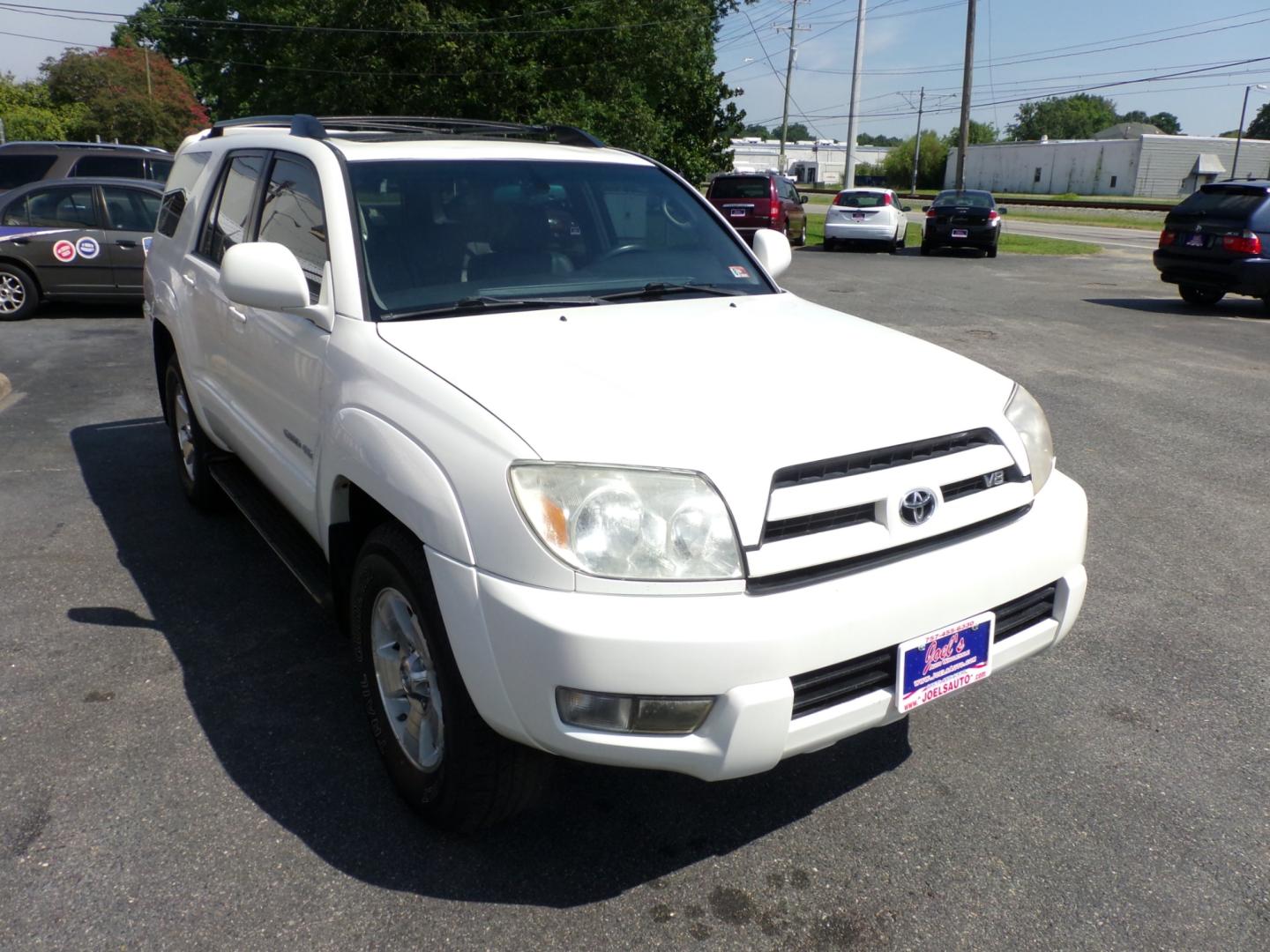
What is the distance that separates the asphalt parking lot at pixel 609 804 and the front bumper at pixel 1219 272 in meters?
10.1

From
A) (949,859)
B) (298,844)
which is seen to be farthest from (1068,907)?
(298,844)

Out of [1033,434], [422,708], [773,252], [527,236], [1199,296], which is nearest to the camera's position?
[422,708]

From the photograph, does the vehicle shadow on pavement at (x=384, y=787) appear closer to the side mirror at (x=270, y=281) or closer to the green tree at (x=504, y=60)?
the side mirror at (x=270, y=281)

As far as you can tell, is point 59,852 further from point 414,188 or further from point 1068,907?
point 1068,907

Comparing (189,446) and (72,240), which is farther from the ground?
(72,240)

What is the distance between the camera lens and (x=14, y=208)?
12102 mm

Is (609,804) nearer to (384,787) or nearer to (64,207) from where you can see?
(384,787)

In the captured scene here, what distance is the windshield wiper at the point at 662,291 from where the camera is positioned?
365 cm

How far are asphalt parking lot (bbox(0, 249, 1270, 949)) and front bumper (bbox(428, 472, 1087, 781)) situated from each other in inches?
16.6

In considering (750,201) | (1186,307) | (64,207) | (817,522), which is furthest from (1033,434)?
(750,201)

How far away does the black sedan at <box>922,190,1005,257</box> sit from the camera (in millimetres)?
22969

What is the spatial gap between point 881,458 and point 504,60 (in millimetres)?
23766

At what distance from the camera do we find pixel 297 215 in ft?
12.2

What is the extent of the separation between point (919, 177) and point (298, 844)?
3956 inches
